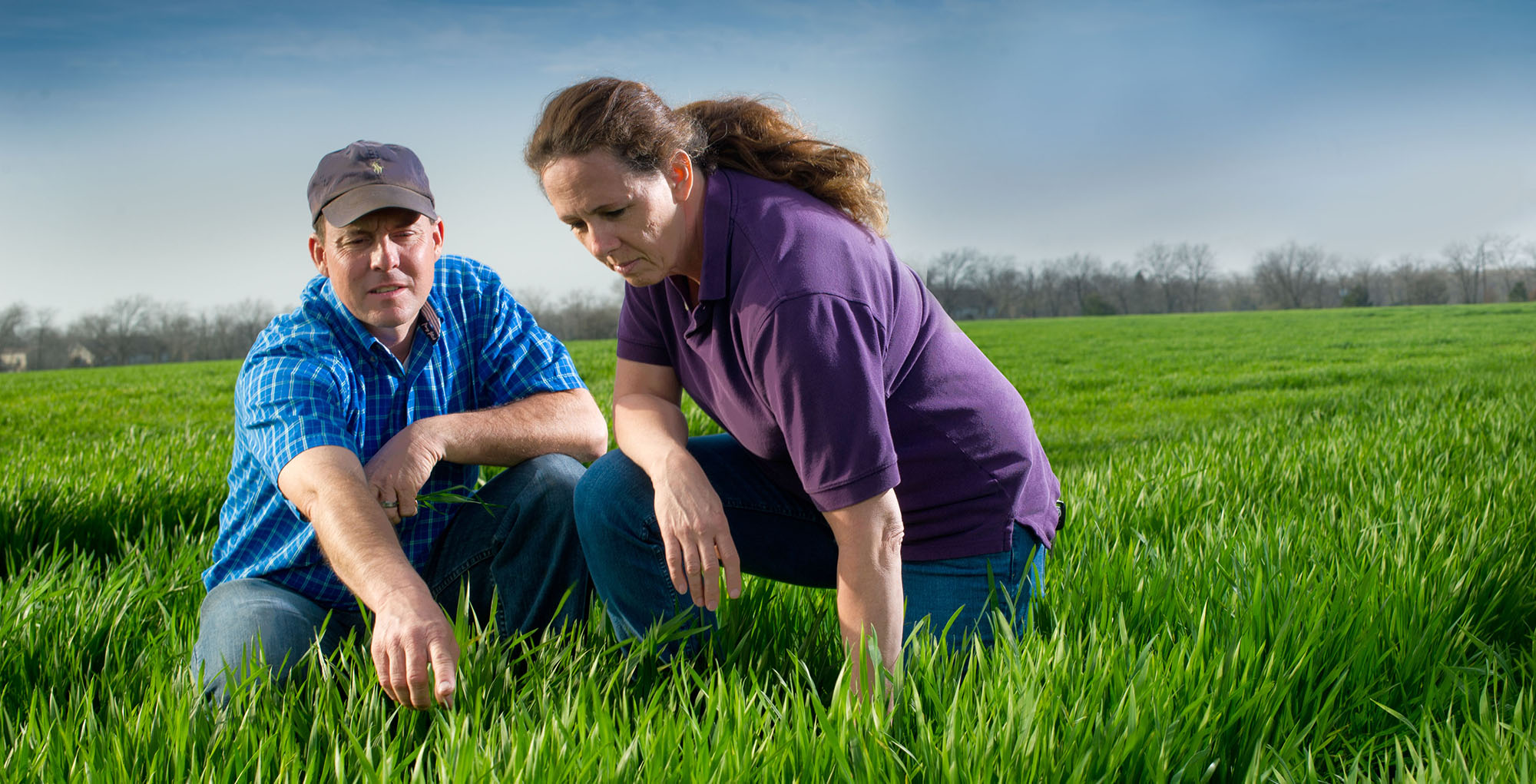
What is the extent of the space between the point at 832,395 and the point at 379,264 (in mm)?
1268

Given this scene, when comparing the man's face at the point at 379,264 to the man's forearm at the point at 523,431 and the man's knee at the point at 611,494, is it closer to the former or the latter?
the man's forearm at the point at 523,431

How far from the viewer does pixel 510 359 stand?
109 inches

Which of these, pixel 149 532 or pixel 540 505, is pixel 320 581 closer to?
pixel 540 505

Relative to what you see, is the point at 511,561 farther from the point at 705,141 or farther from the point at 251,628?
the point at 705,141

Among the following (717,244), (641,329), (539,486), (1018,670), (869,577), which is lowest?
(1018,670)

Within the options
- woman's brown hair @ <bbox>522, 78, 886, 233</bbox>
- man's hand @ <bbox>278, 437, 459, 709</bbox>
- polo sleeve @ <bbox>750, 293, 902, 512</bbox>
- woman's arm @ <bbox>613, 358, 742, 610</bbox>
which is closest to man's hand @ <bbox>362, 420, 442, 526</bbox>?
man's hand @ <bbox>278, 437, 459, 709</bbox>

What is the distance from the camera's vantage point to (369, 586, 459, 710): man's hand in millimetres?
1750

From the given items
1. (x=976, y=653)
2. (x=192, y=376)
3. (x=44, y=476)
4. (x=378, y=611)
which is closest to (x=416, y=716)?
Answer: (x=378, y=611)

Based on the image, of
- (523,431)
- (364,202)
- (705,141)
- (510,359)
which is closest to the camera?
(705,141)

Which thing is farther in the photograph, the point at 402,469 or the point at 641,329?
the point at 641,329

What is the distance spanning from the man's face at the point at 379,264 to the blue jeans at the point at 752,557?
0.64 meters

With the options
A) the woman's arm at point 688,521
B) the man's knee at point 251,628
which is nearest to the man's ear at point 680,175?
the woman's arm at point 688,521

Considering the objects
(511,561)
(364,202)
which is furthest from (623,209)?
(511,561)

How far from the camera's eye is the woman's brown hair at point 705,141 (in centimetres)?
193
